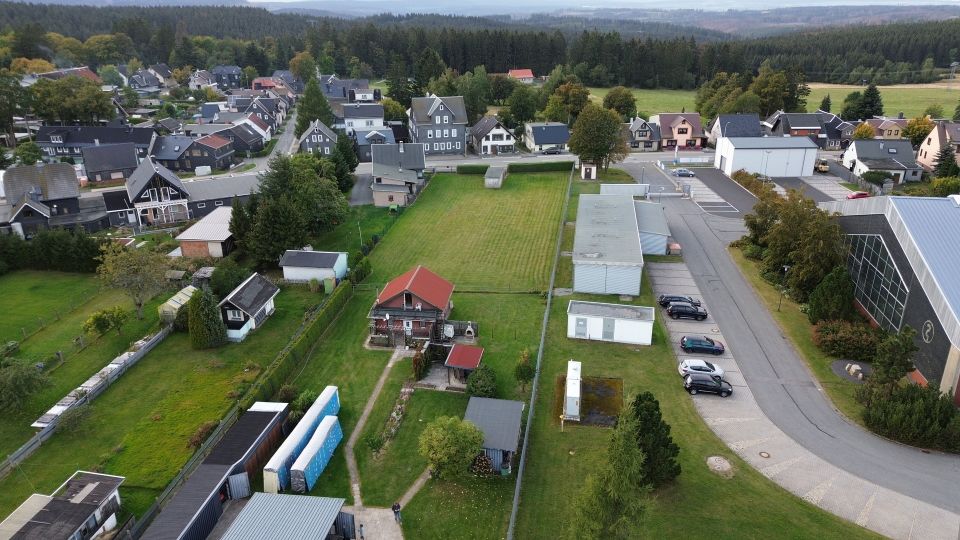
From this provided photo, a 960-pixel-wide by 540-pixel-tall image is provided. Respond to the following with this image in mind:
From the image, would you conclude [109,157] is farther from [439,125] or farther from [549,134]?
[549,134]

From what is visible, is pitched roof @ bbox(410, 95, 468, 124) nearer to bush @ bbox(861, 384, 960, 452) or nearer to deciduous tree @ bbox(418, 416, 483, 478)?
deciduous tree @ bbox(418, 416, 483, 478)

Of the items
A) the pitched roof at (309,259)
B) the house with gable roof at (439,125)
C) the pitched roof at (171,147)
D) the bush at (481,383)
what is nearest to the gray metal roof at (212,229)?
the pitched roof at (309,259)

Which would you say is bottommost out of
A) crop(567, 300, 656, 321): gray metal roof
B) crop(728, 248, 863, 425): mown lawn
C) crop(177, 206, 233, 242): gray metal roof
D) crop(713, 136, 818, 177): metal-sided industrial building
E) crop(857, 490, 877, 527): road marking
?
crop(857, 490, 877, 527): road marking

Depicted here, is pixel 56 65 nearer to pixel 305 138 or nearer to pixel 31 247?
pixel 305 138

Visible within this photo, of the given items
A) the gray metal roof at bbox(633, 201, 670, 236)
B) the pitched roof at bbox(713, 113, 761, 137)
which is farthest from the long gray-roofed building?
the pitched roof at bbox(713, 113, 761, 137)

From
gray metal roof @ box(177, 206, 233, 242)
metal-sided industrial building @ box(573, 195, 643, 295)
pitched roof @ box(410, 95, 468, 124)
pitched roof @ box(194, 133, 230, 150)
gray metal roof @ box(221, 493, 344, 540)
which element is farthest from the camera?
pitched roof @ box(410, 95, 468, 124)

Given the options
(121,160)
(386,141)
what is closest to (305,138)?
(386,141)

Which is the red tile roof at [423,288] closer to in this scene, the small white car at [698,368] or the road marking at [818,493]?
the small white car at [698,368]
